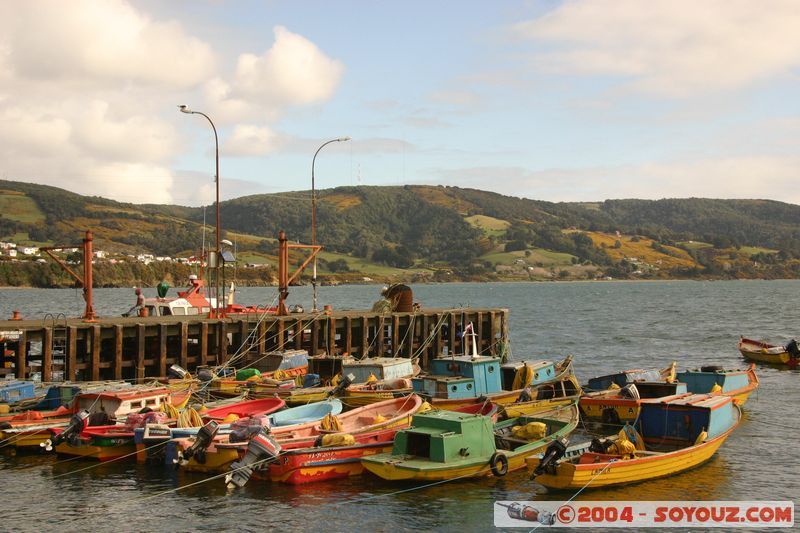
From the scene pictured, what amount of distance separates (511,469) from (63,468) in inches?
527

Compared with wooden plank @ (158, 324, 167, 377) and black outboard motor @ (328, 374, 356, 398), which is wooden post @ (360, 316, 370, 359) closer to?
wooden plank @ (158, 324, 167, 377)

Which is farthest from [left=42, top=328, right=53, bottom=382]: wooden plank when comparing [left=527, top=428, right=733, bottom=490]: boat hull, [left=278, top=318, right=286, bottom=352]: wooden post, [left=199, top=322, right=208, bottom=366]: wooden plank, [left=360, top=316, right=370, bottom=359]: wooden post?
[left=527, top=428, right=733, bottom=490]: boat hull

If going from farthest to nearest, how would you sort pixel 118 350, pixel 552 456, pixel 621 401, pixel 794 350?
pixel 794 350
pixel 118 350
pixel 621 401
pixel 552 456

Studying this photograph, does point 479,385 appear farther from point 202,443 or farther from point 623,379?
point 202,443

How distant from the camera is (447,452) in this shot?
2161 centimetres

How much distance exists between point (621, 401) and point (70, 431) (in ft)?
62.3

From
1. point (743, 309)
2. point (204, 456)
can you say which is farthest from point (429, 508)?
point (743, 309)

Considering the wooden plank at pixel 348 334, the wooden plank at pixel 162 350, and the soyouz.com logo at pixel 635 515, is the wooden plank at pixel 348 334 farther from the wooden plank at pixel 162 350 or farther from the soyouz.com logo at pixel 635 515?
the soyouz.com logo at pixel 635 515

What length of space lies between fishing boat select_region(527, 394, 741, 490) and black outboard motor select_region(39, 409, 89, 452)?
1358cm

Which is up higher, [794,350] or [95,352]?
[95,352]

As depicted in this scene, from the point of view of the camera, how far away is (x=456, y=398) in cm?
3003

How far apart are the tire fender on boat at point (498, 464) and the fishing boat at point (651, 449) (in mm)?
1085

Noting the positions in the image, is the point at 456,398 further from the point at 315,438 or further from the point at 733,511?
the point at 733,511

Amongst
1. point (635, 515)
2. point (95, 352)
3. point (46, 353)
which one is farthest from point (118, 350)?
point (635, 515)
